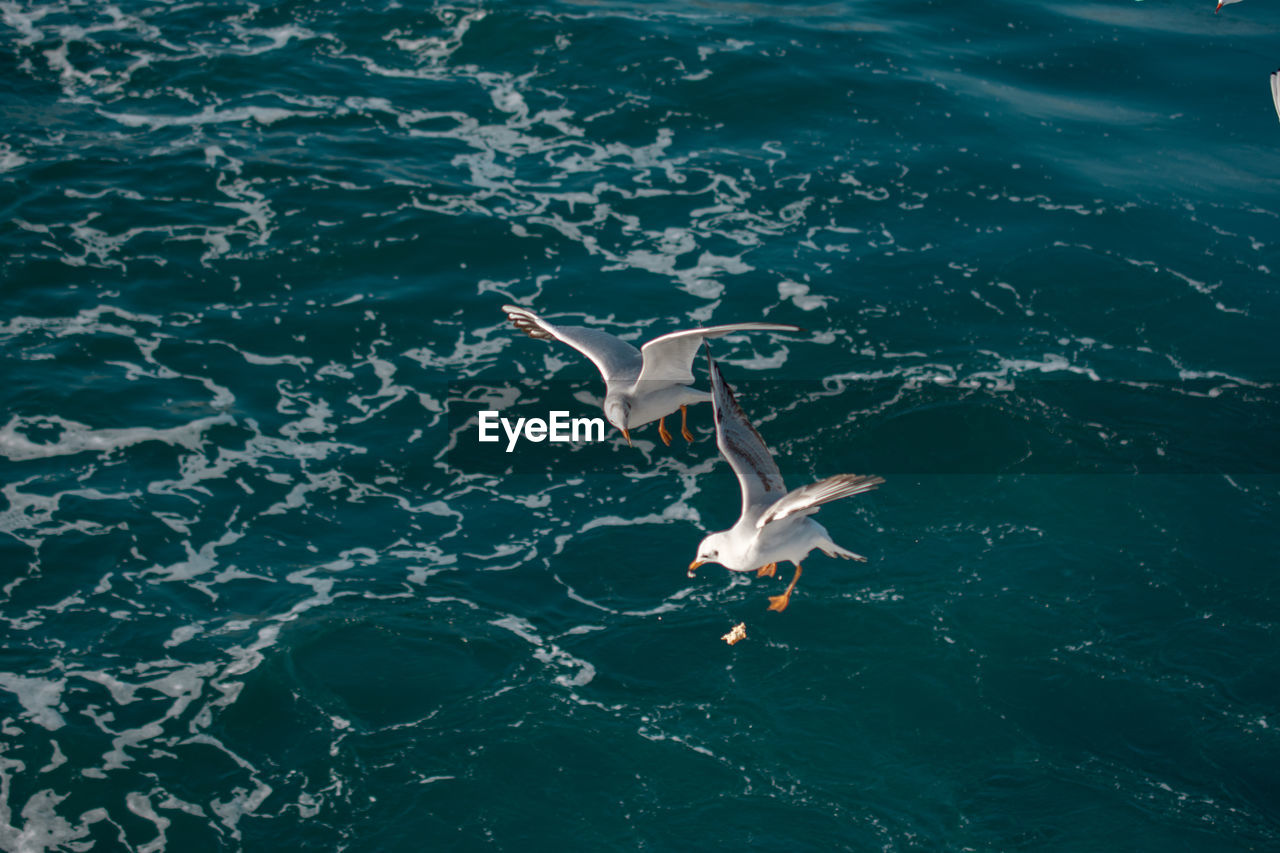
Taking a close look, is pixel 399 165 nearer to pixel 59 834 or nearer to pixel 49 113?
pixel 49 113

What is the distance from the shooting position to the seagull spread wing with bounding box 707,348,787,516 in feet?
50.9

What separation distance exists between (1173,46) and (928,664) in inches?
1270

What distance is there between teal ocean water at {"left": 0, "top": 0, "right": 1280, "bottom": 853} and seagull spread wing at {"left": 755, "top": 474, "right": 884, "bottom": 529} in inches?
279

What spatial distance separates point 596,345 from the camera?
19.2 meters

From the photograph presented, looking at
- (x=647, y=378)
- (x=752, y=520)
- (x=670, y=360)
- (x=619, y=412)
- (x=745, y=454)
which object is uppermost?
(x=670, y=360)

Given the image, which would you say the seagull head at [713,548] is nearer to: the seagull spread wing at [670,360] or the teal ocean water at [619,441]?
the seagull spread wing at [670,360]

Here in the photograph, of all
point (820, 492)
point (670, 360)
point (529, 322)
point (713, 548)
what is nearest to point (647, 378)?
point (670, 360)

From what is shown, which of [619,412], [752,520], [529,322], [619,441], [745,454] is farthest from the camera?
[619,441]

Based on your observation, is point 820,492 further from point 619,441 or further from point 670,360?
Result: point 619,441

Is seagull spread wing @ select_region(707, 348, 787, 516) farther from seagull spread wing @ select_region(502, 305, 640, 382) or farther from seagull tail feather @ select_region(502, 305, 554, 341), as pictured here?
seagull tail feather @ select_region(502, 305, 554, 341)

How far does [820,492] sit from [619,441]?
14.8m

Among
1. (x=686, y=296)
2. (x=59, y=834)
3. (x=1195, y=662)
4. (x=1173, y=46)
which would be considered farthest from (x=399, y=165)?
(x=1173, y=46)

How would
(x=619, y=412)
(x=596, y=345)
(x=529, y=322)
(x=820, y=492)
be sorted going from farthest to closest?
(x=529, y=322)
(x=596, y=345)
(x=619, y=412)
(x=820, y=492)

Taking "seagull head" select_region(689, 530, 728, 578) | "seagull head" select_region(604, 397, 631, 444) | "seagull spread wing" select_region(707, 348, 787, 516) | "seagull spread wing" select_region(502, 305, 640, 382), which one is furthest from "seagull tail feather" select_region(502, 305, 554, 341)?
"seagull head" select_region(689, 530, 728, 578)
